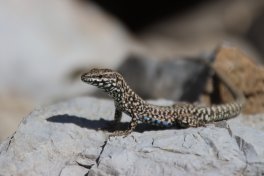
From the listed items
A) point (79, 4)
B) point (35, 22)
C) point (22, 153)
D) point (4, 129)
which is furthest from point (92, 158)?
point (79, 4)

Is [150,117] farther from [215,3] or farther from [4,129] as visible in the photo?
[215,3]

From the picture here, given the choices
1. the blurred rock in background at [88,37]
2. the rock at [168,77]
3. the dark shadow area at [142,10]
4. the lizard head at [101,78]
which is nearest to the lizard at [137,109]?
the lizard head at [101,78]

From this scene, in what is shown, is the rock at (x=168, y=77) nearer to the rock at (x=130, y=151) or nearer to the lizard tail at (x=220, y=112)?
the lizard tail at (x=220, y=112)

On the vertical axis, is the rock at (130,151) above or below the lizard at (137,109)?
below

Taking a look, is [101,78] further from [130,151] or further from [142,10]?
[142,10]

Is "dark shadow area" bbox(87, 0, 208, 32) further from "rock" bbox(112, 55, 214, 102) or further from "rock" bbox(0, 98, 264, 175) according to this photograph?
"rock" bbox(0, 98, 264, 175)

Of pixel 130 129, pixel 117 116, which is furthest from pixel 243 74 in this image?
pixel 130 129
